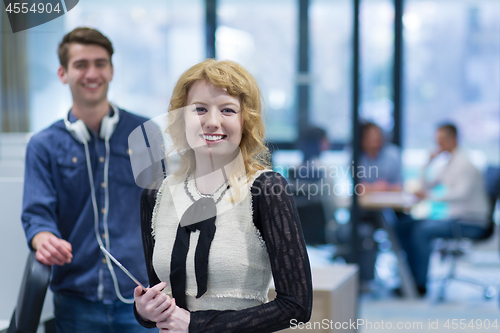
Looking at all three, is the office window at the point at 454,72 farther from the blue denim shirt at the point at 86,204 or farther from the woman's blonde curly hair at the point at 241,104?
the woman's blonde curly hair at the point at 241,104

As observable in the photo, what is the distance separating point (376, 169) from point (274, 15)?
5.71 feet

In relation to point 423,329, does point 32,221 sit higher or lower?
higher

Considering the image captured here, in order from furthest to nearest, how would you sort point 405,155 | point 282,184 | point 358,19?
point 405,155
point 358,19
point 282,184

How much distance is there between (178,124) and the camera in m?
1.03

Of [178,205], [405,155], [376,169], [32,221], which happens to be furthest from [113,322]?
[405,155]

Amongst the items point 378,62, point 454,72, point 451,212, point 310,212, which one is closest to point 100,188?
point 310,212

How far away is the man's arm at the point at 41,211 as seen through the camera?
1.31 meters

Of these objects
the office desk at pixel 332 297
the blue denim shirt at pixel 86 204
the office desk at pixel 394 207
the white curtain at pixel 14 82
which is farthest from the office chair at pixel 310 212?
the blue denim shirt at pixel 86 204

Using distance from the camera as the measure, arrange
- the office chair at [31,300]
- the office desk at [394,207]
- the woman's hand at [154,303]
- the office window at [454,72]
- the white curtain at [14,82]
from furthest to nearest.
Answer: the office window at [454,72], the office desk at [394,207], the white curtain at [14,82], the office chair at [31,300], the woman's hand at [154,303]

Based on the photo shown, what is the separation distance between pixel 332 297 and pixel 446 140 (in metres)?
3.15

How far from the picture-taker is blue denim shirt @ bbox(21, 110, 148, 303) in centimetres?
150

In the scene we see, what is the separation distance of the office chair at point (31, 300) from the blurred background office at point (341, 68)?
1.30m

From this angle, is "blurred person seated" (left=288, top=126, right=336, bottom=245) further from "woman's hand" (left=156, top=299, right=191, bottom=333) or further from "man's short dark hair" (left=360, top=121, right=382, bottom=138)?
"woman's hand" (left=156, top=299, right=191, bottom=333)

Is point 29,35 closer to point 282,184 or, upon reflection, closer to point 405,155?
point 282,184
